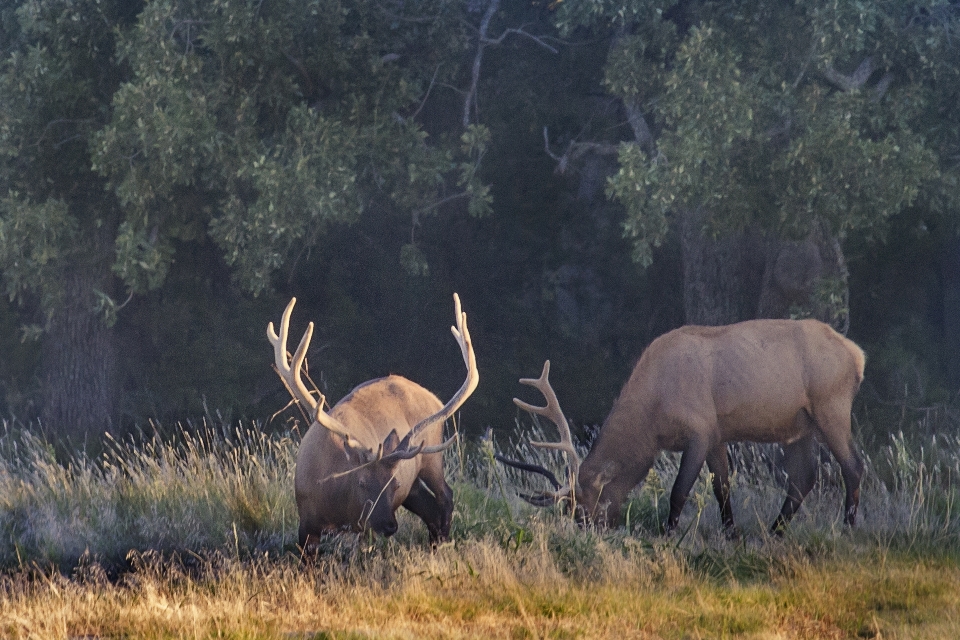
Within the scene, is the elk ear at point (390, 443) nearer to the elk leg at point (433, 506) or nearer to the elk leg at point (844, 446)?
the elk leg at point (433, 506)

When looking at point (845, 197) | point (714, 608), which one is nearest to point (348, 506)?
point (714, 608)

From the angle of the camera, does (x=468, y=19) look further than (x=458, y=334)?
Yes

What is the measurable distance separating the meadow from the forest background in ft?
12.4

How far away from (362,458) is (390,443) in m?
0.18

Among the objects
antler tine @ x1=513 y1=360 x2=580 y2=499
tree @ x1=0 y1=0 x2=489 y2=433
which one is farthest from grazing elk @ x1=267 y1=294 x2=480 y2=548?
tree @ x1=0 y1=0 x2=489 y2=433

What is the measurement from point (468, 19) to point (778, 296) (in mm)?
5431

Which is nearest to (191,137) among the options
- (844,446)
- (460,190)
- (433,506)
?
(460,190)

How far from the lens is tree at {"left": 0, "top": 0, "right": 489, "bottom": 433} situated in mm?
11875

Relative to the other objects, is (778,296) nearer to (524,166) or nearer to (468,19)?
(524,166)

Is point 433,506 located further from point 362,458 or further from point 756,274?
point 756,274

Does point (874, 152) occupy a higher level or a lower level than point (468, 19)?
lower

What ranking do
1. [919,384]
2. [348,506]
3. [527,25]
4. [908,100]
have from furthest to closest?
1. [527,25]
2. [919,384]
3. [908,100]
4. [348,506]

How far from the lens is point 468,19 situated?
15.1 metres

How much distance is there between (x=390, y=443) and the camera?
271 inches
